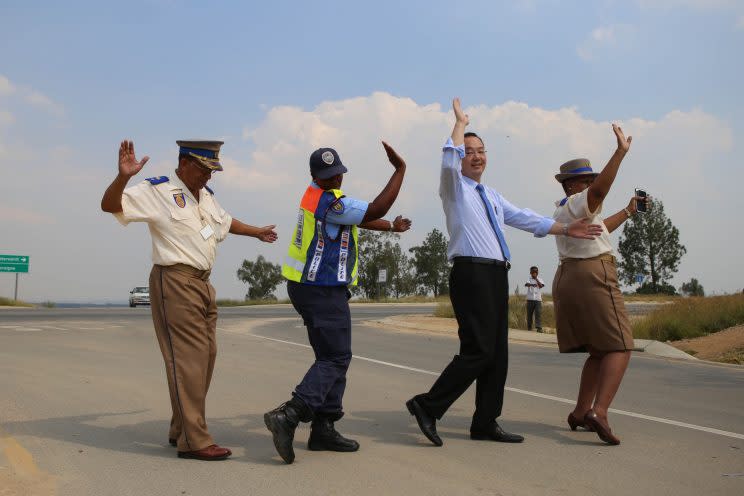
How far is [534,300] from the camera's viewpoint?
2198 centimetres

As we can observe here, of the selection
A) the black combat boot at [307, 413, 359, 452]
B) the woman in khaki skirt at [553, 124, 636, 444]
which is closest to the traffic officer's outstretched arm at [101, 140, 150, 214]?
the black combat boot at [307, 413, 359, 452]

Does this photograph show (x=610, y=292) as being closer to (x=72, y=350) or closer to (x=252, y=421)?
(x=252, y=421)

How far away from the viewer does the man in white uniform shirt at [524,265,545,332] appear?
2197cm

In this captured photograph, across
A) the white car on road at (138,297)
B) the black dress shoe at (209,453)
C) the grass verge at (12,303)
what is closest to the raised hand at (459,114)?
the black dress shoe at (209,453)

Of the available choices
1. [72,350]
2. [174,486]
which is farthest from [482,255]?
[72,350]

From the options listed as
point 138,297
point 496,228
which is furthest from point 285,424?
point 138,297

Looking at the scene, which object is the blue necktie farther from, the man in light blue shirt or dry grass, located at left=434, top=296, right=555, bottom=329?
dry grass, located at left=434, top=296, right=555, bottom=329

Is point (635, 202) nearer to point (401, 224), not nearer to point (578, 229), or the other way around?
point (578, 229)

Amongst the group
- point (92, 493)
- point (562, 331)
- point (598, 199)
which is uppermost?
point (598, 199)

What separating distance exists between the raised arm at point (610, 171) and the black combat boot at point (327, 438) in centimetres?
230

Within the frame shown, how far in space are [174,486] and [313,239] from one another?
67.5 inches

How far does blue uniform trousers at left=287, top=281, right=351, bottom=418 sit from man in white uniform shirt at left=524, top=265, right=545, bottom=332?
55.4ft

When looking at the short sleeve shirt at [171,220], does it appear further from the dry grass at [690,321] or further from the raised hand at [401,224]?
the dry grass at [690,321]

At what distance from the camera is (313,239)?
5.48 metres
